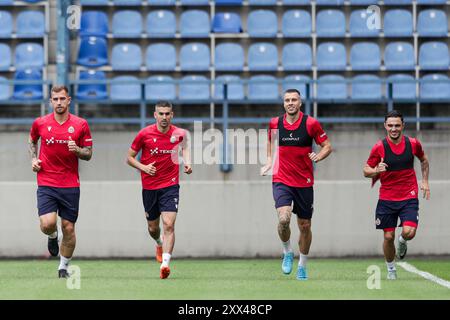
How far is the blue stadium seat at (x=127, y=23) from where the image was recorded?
20.0 metres

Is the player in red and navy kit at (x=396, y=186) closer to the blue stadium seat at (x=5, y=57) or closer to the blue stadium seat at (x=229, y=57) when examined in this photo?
the blue stadium seat at (x=229, y=57)

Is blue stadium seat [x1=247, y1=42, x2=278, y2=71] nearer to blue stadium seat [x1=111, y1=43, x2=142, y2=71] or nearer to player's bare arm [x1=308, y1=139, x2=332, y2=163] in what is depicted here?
blue stadium seat [x1=111, y1=43, x2=142, y2=71]

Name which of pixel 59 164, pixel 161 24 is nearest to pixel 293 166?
pixel 59 164

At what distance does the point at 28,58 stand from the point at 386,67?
6.33 m

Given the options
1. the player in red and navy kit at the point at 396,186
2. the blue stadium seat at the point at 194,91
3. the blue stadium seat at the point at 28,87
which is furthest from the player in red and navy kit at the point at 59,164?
the blue stadium seat at the point at 194,91

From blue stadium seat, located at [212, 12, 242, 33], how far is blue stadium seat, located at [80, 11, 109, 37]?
1974mm

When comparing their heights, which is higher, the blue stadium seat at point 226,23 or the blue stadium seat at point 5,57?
the blue stadium seat at point 226,23

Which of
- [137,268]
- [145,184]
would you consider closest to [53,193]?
[145,184]

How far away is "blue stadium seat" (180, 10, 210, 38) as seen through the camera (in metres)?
19.8

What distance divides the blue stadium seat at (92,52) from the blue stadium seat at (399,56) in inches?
198

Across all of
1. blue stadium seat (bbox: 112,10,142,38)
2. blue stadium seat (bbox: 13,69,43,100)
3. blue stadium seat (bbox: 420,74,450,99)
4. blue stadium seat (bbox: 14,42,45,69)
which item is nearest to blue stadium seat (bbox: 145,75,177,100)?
blue stadium seat (bbox: 112,10,142,38)

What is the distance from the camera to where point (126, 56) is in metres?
19.7

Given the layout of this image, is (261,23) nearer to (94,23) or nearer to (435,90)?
(94,23)

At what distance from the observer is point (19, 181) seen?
55.9 feet
